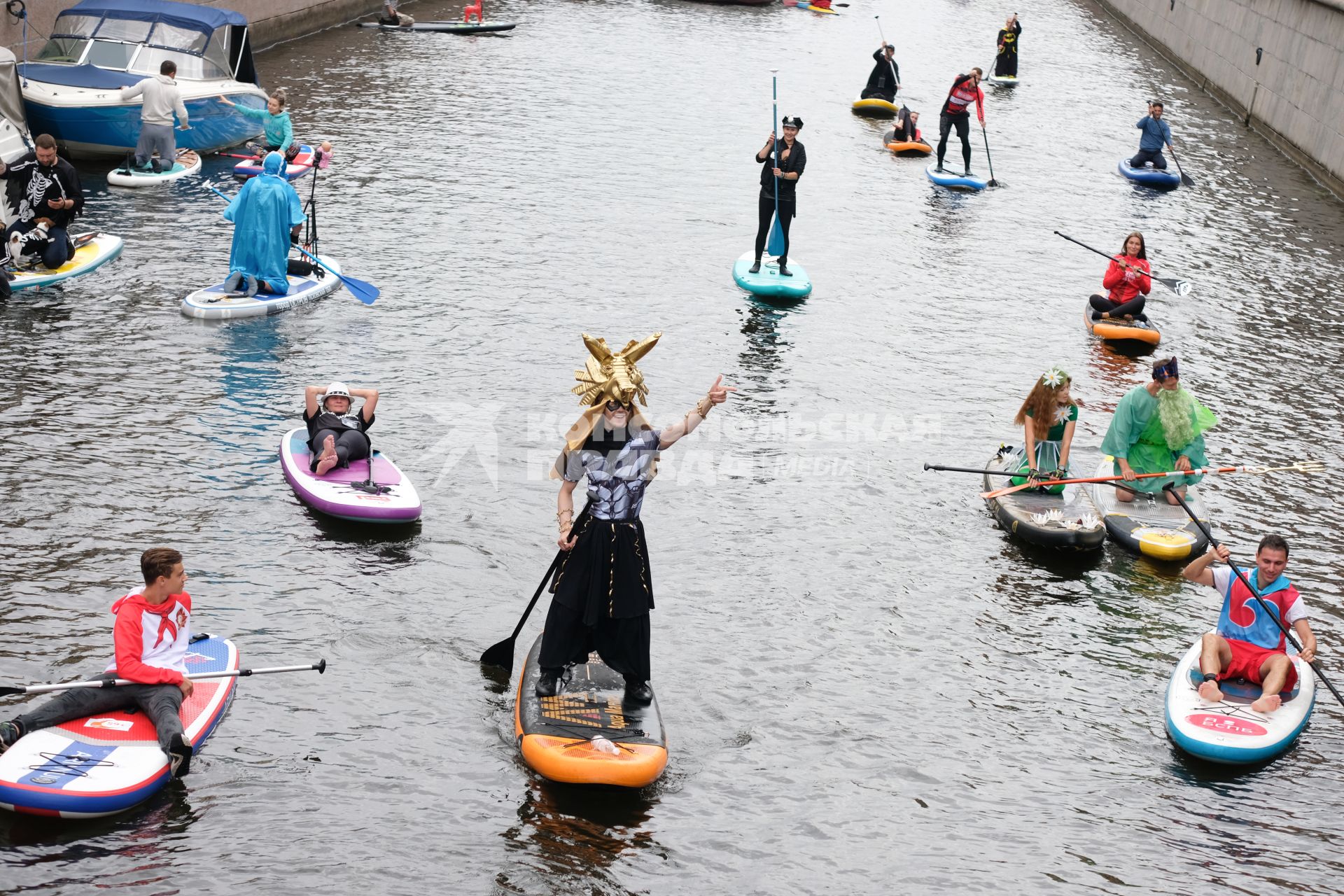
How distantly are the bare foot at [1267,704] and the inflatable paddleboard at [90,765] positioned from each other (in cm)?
722

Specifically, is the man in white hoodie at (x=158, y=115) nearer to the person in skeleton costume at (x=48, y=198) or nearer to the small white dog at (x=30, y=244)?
the person in skeleton costume at (x=48, y=198)

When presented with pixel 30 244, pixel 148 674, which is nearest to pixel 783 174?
pixel 30 244

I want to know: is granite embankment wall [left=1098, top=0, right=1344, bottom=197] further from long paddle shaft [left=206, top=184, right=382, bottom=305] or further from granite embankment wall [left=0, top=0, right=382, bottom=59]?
granite embankment wall [left=0, top=0, right=382, bottom=59]

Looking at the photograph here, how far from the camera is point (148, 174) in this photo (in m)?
22.9

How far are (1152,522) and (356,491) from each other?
293 inches

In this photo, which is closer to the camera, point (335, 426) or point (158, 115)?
point (335, 426)

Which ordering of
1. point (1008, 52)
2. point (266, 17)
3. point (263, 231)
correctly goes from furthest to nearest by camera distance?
point (1008, 52) → point (266, 17) → point (263, 231)

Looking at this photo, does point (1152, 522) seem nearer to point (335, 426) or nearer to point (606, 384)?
point (606, 384)

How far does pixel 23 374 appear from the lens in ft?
49.5

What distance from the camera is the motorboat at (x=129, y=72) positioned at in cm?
2300

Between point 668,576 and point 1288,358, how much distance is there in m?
11.1

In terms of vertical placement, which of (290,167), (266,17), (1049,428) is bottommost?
(290,167)

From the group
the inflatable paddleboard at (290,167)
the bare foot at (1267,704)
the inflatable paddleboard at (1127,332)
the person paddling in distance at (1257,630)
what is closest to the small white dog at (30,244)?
the inflatable paddleboard at (290,167)

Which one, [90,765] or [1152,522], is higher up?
[90,765]
